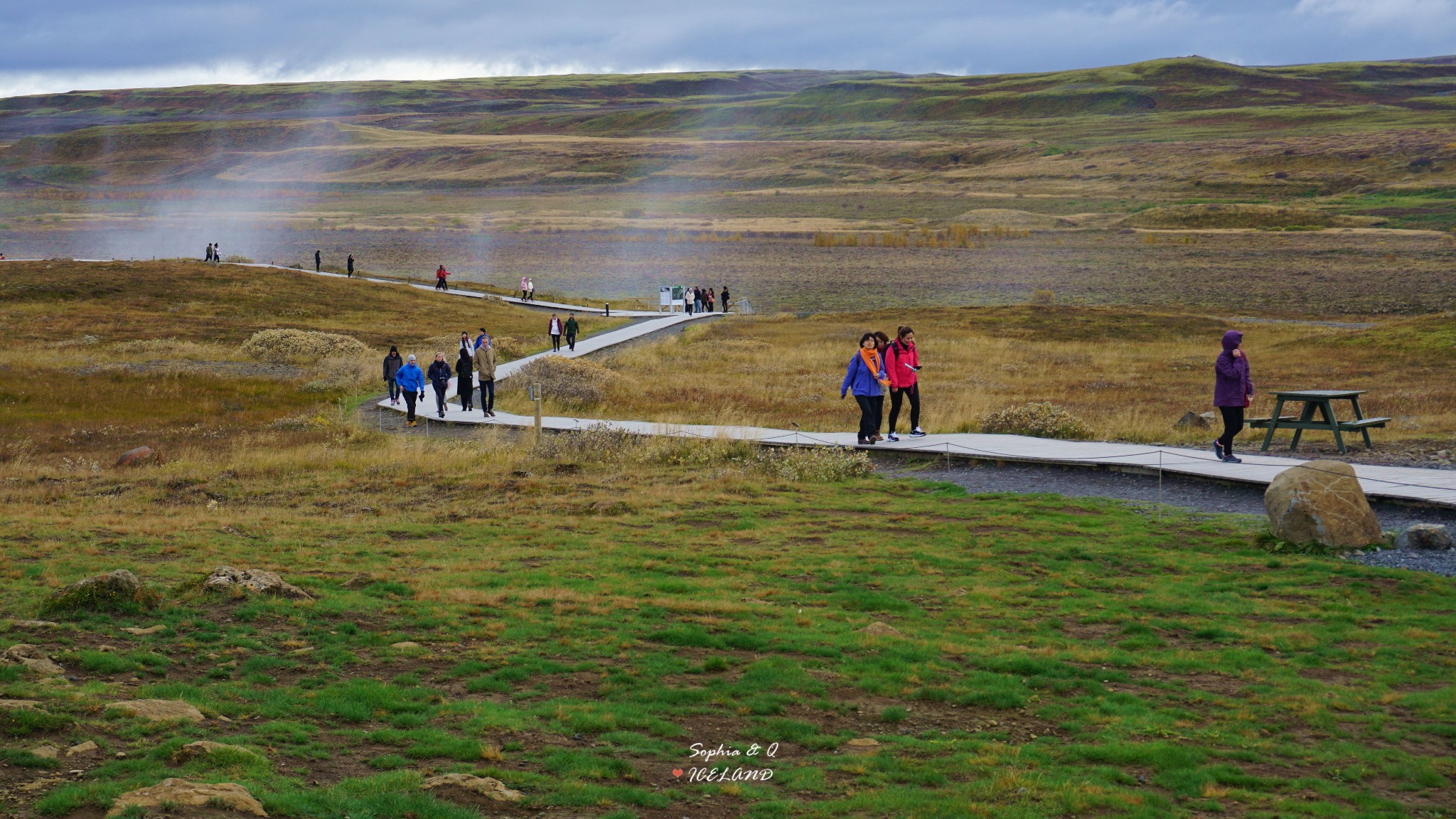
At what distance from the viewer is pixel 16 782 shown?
17.1 ft

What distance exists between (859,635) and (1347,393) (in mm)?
11537

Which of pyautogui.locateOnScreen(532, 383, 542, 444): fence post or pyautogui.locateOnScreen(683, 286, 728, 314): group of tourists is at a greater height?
pyautogui.locateOnScreen(683, 286, 728, 314): group of tourists

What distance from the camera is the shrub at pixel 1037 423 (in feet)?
61.4

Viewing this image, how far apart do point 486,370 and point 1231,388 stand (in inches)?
543

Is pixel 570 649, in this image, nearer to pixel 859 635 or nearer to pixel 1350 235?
pixel 859 635

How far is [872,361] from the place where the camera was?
54.1 ft

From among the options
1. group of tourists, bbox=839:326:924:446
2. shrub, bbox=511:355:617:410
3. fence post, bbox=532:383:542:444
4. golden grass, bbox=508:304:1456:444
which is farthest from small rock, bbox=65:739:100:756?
shrub, bbox=511:355:617:410

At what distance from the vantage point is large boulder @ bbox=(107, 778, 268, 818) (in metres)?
4.89

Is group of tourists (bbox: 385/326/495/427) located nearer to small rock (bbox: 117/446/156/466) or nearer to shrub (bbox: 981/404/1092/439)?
small rock (bbox: 117/446/156/466)

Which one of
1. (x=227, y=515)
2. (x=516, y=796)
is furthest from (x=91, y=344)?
(x=516, y=796)

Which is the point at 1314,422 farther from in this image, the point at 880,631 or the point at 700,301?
the point at 700,301

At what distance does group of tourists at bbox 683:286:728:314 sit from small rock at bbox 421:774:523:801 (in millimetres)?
50278

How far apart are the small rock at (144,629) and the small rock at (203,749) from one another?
2.72m

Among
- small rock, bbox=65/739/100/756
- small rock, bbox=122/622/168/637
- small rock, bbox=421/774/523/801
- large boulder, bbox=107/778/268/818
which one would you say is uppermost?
large boulder, bbox=107/778/268/818
